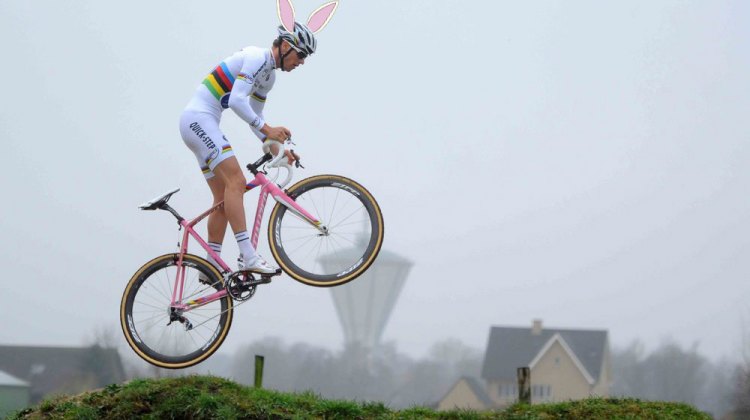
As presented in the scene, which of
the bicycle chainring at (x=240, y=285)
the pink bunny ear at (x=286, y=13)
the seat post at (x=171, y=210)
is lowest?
the bicycle chainring at (x=240, y=285)

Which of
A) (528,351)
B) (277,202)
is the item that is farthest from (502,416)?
(528,351)

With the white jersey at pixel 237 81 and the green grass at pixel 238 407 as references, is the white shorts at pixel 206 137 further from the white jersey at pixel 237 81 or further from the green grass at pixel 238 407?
the green grass at pixel 238 407

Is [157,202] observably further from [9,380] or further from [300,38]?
[9,380]

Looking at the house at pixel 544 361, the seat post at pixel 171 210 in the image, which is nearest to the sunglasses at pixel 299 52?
the seat post at pixel 171 210

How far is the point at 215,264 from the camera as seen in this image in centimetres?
1488

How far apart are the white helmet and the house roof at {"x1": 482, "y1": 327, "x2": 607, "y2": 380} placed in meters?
75.8

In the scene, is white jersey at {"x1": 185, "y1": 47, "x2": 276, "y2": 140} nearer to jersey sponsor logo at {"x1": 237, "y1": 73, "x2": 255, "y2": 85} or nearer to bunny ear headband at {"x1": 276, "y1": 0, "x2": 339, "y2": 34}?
jersey sponsor logo at {"x1": 237, "y1": 73, "x2": 255, "y2": 85}

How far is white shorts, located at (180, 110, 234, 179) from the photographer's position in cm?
1438

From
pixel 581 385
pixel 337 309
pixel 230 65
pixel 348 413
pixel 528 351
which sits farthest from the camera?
pixel 337 309

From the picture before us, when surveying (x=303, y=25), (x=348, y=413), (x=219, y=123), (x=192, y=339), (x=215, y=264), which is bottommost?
(x=348, y=413)

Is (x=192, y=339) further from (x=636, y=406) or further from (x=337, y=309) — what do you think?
(x=337, y=309)

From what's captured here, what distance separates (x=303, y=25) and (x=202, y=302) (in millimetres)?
4304

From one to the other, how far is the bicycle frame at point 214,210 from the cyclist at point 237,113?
232mm

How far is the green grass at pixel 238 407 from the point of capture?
15477 millimetres
